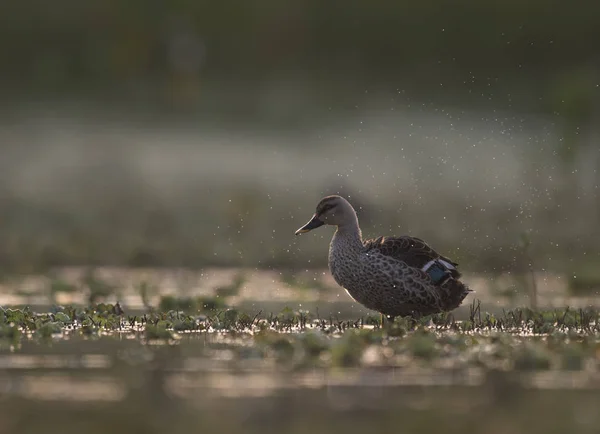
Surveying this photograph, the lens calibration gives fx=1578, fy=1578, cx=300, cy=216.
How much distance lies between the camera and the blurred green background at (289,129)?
1980 cm

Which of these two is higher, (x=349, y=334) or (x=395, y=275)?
(x=395, y=275)

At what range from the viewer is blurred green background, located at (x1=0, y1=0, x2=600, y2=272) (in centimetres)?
1980

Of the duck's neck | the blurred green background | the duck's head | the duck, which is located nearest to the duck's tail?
the duck

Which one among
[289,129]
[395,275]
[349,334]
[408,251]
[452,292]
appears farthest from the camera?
[289,129]

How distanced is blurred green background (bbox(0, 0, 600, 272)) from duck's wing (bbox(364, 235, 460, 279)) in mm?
3869

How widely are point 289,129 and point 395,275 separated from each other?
17458mm

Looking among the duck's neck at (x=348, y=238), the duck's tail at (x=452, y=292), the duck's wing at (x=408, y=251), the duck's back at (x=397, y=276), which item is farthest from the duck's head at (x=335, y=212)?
the duck's tail at (x=452, y=292)

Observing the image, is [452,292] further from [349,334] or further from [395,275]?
[349,334]

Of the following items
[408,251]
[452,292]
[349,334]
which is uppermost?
[408,251]

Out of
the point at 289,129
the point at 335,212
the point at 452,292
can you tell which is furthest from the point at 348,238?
the point at 289,129

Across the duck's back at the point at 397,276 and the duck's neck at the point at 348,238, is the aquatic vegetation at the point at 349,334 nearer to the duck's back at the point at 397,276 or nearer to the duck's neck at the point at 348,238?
the duck's back at the point at 397,276

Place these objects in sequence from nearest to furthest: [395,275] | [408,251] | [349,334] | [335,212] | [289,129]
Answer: [349,334] < [395,275] < [408,251] < [335,212] < [289,129]

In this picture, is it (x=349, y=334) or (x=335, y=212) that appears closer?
(x=349, y=334)

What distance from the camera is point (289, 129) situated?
101ft
